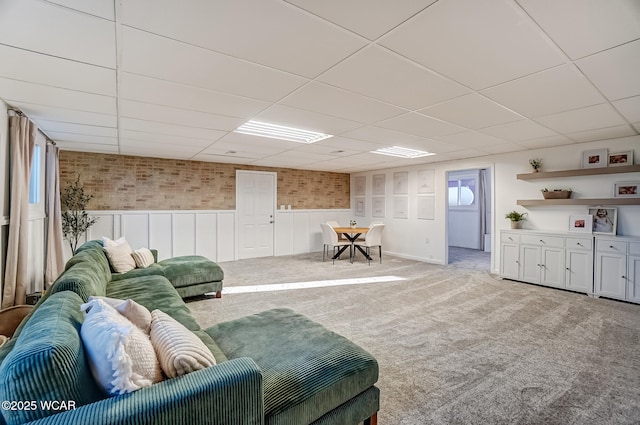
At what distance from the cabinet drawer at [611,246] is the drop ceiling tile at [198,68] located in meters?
4.84

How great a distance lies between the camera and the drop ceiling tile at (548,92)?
2.31 meters

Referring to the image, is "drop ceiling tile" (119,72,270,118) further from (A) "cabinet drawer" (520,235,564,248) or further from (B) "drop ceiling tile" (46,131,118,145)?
(A) "cabinet drawer" (520,235,564,248)

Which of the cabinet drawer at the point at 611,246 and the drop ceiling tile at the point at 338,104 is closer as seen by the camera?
the drop ceiling tile at the point at 338,104

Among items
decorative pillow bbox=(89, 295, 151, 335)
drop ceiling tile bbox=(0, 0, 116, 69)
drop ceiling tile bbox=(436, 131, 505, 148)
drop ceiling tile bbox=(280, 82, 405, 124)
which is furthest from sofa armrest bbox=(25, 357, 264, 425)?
drop ceiling tile bbox=(436, 131, 505, 148)

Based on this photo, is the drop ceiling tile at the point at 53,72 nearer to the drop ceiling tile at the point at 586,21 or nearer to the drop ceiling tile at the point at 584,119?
the drop ceiling tile at the point at 586,21

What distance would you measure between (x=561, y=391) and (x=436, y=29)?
2.58m

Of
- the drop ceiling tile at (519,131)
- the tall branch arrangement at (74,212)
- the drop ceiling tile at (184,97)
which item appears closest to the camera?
the drop ceiling tile at (184,97)

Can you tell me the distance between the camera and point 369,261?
693 cm

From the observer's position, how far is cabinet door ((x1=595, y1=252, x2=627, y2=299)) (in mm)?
4117

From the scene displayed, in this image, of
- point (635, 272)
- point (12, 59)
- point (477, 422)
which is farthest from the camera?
point (635, 272)

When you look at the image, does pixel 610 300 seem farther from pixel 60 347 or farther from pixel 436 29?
pixel 60 347

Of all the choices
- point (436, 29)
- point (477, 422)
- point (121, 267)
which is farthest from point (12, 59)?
point (477, 422)

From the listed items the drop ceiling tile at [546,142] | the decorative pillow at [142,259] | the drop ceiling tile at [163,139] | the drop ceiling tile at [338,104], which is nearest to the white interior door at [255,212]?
the drop ceiling tile at [163,139]

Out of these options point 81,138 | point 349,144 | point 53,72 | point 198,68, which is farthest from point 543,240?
point 81,138
